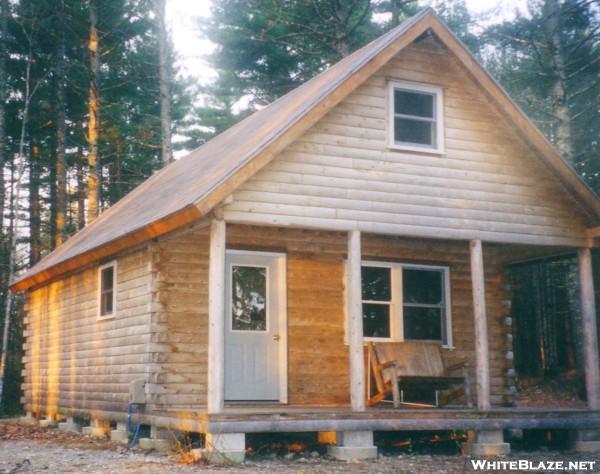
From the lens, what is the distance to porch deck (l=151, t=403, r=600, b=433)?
10.8 metres

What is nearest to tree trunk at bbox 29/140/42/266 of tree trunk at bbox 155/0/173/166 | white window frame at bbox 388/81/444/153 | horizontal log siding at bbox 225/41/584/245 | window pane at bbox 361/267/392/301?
tree trunk at bbox 155/0/173/166

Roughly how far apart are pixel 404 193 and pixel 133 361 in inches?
202

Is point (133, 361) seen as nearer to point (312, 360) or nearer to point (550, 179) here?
point (312, 360)

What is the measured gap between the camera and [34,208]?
31.8 meters

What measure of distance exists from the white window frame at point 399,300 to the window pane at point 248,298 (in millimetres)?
1506

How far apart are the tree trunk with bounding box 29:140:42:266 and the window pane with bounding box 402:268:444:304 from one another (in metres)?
19.1

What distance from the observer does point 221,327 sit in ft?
36.2

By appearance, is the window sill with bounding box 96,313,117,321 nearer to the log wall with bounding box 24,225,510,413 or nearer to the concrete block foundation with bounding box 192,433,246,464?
the log wall with bounding box 24,225,510,413

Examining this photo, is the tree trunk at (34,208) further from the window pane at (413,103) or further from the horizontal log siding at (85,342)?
the window pane at (413,103)

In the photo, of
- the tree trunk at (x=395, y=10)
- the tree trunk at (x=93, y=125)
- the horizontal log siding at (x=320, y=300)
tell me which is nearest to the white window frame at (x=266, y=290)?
the horizontal log siding at (x=320, y=300)

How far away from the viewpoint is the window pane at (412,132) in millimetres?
13680

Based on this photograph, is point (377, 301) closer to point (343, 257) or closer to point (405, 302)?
point (405, 302)

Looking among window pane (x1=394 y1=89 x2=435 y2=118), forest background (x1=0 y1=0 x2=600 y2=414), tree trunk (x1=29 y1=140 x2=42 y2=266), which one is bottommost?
window pane (x1=394 y1=89 x2=435 y2=118)

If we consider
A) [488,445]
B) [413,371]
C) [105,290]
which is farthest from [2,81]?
[488,445]
